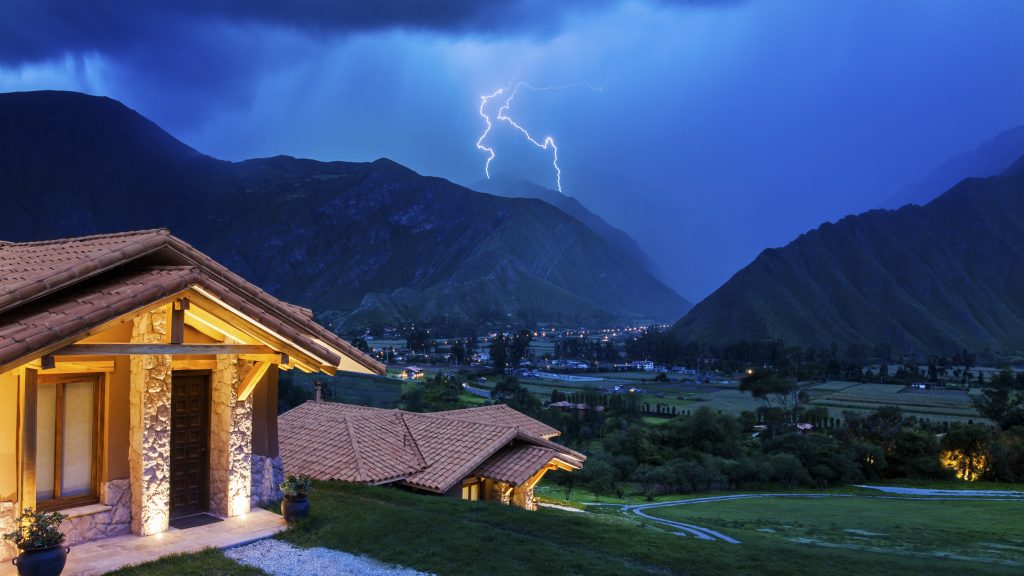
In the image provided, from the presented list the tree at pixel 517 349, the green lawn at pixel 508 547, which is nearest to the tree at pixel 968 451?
the green lawn at pixel 508 547

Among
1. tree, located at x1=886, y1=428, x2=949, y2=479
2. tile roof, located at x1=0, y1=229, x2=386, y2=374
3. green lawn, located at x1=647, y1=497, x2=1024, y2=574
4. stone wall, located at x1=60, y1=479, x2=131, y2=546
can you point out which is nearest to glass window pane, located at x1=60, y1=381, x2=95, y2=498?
stone wall, located at x1=60, y1=479, x2=131, y2=546

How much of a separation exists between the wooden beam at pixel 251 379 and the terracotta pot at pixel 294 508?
6.22ft

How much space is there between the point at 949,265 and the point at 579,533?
191 m

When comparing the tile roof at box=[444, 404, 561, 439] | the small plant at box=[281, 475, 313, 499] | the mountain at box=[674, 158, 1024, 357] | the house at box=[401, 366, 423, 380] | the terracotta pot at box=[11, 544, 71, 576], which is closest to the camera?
the terracotta pot at box=[11, 544, 71, 576]

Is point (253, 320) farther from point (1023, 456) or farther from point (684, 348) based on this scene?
point (684, 348)

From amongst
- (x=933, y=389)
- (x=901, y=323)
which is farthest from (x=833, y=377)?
(x=901, y=323)

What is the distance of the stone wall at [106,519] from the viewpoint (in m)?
9.66

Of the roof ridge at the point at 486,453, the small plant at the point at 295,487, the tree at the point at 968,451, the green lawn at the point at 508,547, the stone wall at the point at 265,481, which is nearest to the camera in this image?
the green lawn at the point at 508,547

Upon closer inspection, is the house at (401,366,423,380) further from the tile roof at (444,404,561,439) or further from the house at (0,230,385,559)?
the house at (0,230,385,559)

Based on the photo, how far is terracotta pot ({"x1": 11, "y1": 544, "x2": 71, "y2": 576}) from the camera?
8016 millimetres

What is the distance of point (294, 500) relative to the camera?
11.4 meters

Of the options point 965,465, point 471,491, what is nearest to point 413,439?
point 471,491

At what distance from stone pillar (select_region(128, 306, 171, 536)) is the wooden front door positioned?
75 cm

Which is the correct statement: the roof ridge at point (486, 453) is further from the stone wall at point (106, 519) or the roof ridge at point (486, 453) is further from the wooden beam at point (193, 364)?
the stone wall at point (106, 519)
